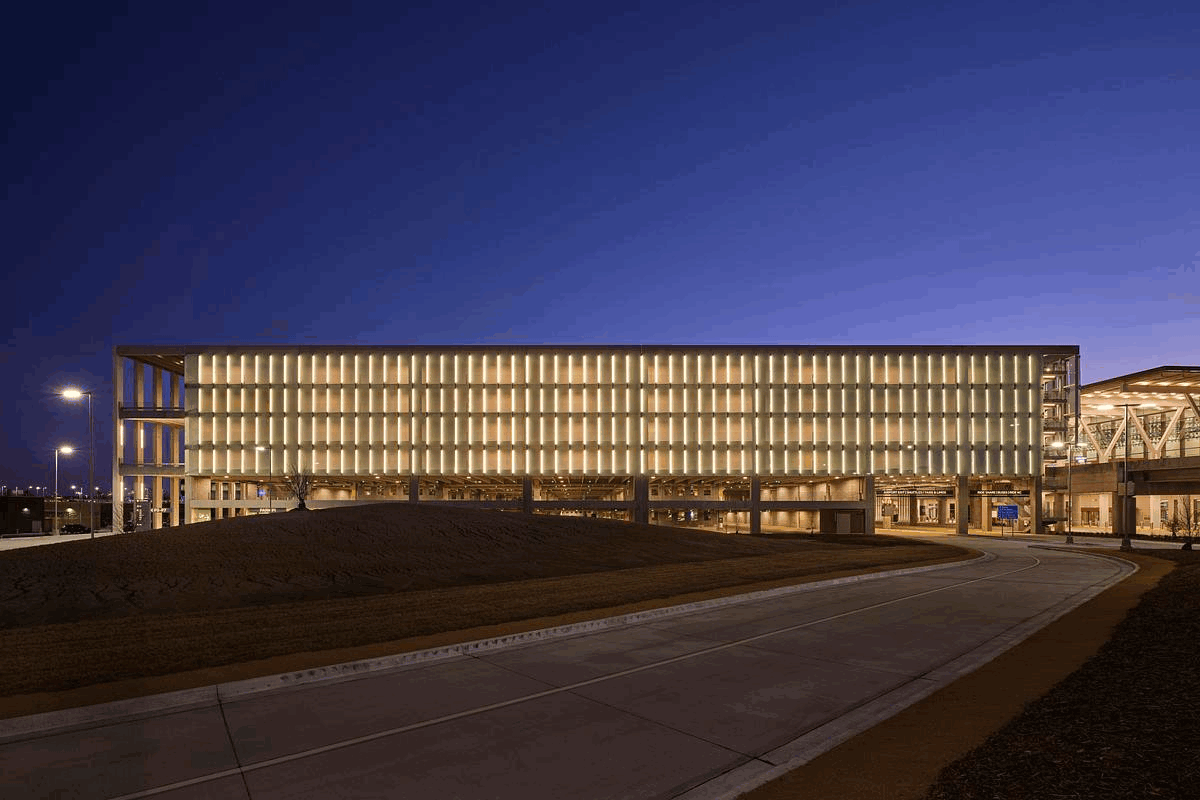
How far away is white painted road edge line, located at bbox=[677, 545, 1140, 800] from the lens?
24.2 ft

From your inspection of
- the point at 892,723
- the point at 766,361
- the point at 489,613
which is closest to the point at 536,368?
the point at 766,361

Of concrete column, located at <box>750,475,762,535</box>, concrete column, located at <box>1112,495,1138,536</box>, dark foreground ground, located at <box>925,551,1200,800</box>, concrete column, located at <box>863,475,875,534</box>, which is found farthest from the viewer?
concrete column, located at <box>750,475,762,535</box>

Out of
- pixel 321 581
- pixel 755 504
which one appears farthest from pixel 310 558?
pixel 755 504

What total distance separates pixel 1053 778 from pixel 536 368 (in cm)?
7311

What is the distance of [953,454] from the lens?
76.1 meters

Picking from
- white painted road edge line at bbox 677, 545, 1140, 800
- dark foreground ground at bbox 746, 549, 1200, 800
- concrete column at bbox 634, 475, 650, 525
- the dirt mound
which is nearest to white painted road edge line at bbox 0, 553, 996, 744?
white painted road edge line at bbox 677, 545, 1140, 800

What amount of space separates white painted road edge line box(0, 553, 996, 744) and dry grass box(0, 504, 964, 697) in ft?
5.66

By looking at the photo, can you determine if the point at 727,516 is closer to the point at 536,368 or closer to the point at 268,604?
the point at 536,368

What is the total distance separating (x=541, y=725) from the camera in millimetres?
9250

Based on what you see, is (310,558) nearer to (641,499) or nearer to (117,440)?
(641,499)

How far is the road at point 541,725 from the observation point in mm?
7469

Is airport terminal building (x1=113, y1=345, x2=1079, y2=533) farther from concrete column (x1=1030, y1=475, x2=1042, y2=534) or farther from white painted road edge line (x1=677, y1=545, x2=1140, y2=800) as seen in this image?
white painted road edge line (x1=677, y1=545, x2=1140, y2=800)

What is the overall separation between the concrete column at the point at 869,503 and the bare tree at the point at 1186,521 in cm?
2547

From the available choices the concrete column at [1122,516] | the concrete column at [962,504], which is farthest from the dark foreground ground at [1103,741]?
the concrete column at [1122,516]
